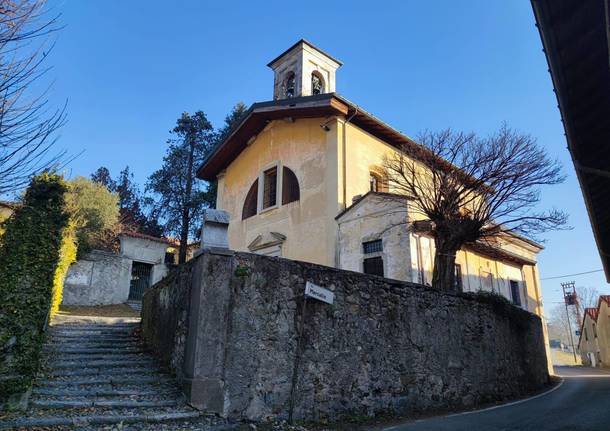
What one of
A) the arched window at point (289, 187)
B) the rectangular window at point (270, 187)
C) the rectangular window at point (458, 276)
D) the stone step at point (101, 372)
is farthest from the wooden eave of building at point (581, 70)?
the rectangular window at point (270, 187)

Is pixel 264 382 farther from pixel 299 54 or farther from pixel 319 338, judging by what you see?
pixel 299 54

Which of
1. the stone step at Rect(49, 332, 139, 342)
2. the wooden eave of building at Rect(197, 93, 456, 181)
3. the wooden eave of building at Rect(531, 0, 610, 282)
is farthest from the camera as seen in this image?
the wooden eave of building at Rect(197, 93, 456, 181)

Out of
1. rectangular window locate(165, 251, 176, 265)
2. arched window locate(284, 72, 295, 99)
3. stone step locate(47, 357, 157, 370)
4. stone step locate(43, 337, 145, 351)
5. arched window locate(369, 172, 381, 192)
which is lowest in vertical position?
stone step locate(47, 357, 157, 370)

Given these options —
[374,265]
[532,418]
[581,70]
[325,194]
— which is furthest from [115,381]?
[325,194]

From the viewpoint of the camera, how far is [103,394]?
6422mm

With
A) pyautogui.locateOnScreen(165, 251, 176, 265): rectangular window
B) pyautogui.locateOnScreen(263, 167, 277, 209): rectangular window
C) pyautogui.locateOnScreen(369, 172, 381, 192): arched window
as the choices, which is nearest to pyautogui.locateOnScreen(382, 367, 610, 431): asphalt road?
pyautogui.locateOnScreen(369, 172, 381, 192): arched window

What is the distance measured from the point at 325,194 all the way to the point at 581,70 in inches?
410

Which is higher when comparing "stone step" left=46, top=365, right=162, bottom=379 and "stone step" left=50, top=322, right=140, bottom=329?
"stone step" left=50, top=322, right=140, bottom=329

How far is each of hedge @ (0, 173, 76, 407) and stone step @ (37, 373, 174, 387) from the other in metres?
0.90

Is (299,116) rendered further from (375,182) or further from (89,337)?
(89,337)

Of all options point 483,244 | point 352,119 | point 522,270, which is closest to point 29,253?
point 352,119

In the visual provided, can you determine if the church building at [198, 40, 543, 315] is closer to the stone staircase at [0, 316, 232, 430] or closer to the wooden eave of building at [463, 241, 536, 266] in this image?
the wooden eave of building at [463, 241, 536, 266]

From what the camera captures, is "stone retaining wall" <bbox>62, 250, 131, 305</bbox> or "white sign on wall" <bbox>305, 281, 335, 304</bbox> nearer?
"white sign on wall" <bbox>305, 281, 335, 304</bbox>

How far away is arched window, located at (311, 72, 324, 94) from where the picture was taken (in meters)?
22.0
